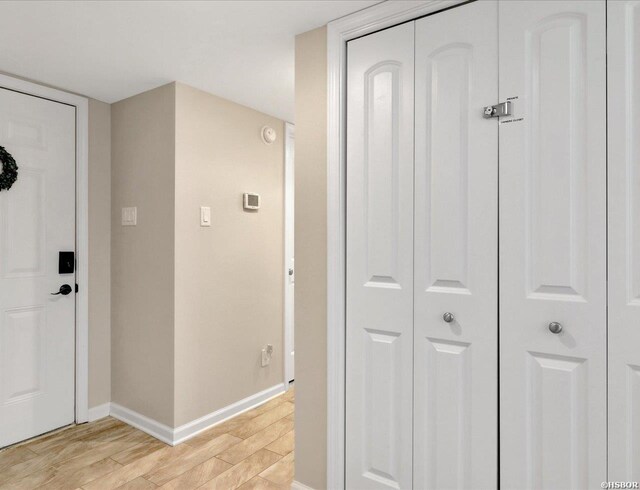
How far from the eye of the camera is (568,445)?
4.60 ft

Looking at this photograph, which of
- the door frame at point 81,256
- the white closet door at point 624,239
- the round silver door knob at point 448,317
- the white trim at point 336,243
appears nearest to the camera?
the white closet door at point 624,239

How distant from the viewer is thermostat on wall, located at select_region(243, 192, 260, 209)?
9.90 feet

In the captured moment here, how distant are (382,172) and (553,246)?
2.32ft

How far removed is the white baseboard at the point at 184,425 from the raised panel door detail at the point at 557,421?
6.49ft

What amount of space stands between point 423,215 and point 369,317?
50 cm

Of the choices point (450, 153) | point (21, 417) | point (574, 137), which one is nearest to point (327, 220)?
point (450, 153)

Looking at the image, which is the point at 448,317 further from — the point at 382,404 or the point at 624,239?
the point at 624,239

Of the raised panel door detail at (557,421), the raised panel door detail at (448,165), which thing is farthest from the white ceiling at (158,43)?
the raised panel door detail at (557,421)

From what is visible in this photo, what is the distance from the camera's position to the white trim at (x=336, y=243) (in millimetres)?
1864

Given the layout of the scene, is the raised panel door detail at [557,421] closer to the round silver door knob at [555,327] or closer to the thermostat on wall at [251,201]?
the round silver door knob at [555,327]

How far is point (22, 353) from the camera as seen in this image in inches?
102

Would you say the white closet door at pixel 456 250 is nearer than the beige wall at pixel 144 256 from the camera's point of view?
Yes

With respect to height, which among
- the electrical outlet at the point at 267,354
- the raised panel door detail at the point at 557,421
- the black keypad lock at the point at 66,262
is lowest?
the electrical outlet at the point at 267,354

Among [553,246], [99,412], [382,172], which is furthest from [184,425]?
[553,246]
